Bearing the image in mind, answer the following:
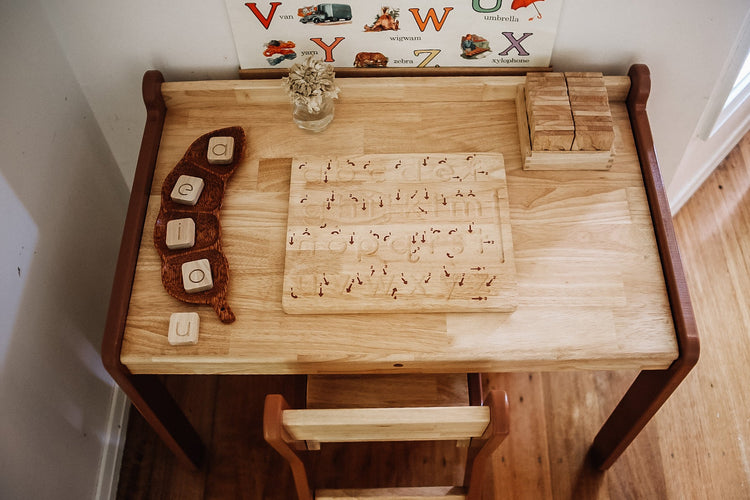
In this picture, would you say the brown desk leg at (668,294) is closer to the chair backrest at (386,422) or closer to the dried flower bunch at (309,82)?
the chair backrest at (386,422)

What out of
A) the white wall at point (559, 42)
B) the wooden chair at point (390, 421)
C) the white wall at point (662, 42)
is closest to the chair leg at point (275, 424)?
the wooden chair at point (390, 421)

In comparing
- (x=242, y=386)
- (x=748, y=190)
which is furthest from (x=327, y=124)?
(x=748, y=190)

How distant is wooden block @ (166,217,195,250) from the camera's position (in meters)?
1.33

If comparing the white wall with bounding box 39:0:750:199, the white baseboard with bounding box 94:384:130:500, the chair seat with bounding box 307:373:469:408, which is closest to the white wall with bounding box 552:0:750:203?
the white wall with bounding box 39:0:750:199

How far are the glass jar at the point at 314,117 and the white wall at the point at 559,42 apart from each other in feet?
0.79

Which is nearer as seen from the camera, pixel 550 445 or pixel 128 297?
pixel 128 297

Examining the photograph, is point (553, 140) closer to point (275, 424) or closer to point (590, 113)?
point (590, 113)

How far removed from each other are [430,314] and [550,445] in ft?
2.97

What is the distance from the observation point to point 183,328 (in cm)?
124

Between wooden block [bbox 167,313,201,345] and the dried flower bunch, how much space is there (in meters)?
0.53

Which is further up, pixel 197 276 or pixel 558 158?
pixel 558 158

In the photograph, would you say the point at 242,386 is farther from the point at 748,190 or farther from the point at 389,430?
the point at 748,190

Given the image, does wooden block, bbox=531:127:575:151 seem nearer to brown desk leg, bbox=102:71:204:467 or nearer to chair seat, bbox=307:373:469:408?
chair seat, bbox=307:373:469:408

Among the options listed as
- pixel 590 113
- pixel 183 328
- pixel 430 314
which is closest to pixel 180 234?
pixel 183 328
